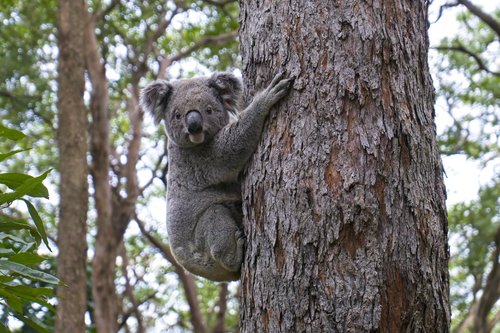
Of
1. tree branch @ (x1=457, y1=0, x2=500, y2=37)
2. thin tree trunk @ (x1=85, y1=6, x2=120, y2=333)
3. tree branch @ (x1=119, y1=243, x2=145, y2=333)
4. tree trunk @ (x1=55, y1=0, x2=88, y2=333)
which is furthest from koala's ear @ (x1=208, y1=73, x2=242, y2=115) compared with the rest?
tree branch @ (x1=119, y1=243, x2=145, y2=333)

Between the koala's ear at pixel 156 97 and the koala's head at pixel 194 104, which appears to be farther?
the koala's ear at pixel 156 97

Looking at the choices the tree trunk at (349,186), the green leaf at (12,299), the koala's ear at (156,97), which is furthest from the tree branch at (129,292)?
the tree trunk at (349,186)

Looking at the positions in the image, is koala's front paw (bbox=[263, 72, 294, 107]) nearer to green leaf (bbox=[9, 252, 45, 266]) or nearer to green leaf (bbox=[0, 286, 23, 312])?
green leaf (bbox=[9, 252, 45, 266])

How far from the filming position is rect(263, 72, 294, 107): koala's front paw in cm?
278

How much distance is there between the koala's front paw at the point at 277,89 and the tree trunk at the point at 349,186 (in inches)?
1.4

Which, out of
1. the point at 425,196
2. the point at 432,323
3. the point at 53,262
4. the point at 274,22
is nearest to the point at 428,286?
the point at 432,323

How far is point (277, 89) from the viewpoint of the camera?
9.16ft

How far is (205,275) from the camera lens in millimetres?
3793

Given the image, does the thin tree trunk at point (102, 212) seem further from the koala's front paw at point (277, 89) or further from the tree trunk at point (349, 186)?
the koala's front paw at point (277, 89)

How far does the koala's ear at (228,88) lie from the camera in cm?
391

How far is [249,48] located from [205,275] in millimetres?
1398

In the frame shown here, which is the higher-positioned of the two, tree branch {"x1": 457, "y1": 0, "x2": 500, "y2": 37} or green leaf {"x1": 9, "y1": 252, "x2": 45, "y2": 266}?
tree branch {"x1": 457, "y1": 0, "x2": 500, "y2": 37}

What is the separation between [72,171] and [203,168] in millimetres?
4634

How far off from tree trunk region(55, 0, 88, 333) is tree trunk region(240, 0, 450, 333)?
16.2 ft
